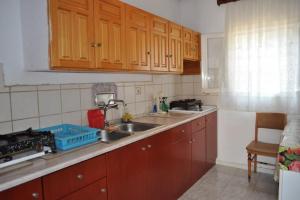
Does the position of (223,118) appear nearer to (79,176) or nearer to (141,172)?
(141,172)

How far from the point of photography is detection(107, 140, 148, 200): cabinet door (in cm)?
159

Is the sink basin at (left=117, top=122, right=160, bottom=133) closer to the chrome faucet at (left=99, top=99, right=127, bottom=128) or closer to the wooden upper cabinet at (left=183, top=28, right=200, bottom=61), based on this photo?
the chrome faucet at (left=99, top=99, right=127, bottom=128)

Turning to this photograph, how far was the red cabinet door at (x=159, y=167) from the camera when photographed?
1.98 m

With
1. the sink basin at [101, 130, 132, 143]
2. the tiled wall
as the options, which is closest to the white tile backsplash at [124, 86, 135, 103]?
the tiled wall

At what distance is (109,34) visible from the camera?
183 centimetres

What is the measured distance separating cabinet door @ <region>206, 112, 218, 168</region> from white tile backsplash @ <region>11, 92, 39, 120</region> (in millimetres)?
2146

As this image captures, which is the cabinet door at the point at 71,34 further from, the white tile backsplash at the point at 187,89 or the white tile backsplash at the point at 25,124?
the white tile backsplash at the point at 187,89

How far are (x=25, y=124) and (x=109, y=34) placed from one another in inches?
36.4

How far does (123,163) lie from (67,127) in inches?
20.7

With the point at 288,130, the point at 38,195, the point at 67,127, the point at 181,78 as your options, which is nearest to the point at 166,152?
the point at 67,127

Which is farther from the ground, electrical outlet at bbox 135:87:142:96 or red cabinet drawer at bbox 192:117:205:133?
electrical outlet at bbox 135:87:142:96

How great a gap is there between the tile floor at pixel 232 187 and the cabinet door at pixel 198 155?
0.10m

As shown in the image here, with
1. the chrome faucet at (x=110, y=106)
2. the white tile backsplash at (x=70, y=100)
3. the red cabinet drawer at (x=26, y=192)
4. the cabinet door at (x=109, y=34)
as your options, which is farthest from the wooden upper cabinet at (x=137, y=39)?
the red cabinet drawer at (x=26, y=192)

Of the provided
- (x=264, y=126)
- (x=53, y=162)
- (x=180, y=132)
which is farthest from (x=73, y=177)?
(x=264, y=126)
